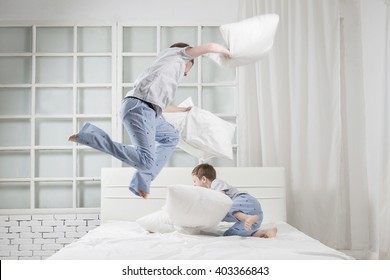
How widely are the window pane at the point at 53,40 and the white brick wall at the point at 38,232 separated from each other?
1200mm

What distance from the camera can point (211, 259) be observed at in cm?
242

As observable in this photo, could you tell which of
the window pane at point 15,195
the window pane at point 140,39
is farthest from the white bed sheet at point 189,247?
the window pane at point 140,39

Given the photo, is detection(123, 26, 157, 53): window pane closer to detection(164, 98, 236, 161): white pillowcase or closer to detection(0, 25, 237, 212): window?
detection(0, 25, 237, 212): window

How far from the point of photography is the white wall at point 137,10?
430 centimetres

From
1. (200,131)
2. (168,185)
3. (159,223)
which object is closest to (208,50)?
(200,131)

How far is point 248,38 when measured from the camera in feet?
8.41

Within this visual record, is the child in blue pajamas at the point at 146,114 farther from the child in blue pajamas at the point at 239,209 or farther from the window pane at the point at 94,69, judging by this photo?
the window pane at the point at 94,69

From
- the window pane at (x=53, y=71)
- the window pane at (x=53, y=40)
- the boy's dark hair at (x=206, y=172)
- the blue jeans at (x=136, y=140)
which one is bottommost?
the boy's dark hair at (x=206, y=172)

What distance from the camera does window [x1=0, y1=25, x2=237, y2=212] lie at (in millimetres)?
4262

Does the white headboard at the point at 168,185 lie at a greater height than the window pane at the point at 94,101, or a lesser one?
lesser

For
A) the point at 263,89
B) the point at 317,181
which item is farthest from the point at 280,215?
the point at 263,89

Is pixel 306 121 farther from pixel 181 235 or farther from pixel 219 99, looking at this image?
pixel 181 235
